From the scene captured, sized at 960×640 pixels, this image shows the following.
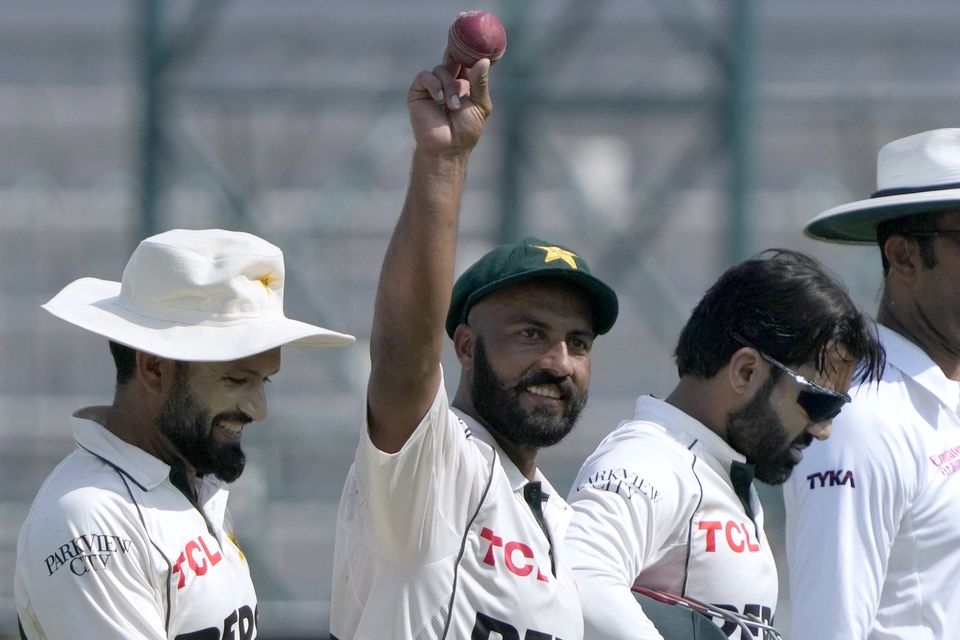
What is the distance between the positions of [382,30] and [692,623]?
5216 millimetres

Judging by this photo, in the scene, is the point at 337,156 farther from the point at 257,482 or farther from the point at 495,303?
the point at 495,303

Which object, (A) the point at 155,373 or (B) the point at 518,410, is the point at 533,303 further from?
(A) the point at 155,373

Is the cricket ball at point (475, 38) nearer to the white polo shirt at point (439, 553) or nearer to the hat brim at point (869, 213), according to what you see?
the white polo shirt at point (439, 553)

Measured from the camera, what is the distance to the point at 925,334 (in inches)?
134

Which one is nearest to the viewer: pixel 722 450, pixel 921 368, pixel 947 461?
pixel 722 450

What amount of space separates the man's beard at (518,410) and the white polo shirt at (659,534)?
0.12 m

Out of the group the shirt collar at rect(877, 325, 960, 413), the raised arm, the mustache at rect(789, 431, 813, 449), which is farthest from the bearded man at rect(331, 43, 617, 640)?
the shirt collar at rect(877, 325, 960, 413)

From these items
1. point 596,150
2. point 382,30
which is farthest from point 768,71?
point 382,30

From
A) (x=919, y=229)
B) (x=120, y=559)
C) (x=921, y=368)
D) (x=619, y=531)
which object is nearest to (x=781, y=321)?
(x=921, y=368)

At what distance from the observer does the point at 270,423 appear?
23.6 feet

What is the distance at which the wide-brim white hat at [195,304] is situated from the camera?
9.02 feet

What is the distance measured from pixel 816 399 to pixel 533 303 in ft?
2.03

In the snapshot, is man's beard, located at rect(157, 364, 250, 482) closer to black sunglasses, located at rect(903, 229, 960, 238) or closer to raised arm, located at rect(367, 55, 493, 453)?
raised arm, located at rect(367, 55, 493, 453)

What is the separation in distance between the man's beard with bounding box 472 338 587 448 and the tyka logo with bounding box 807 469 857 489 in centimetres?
56
